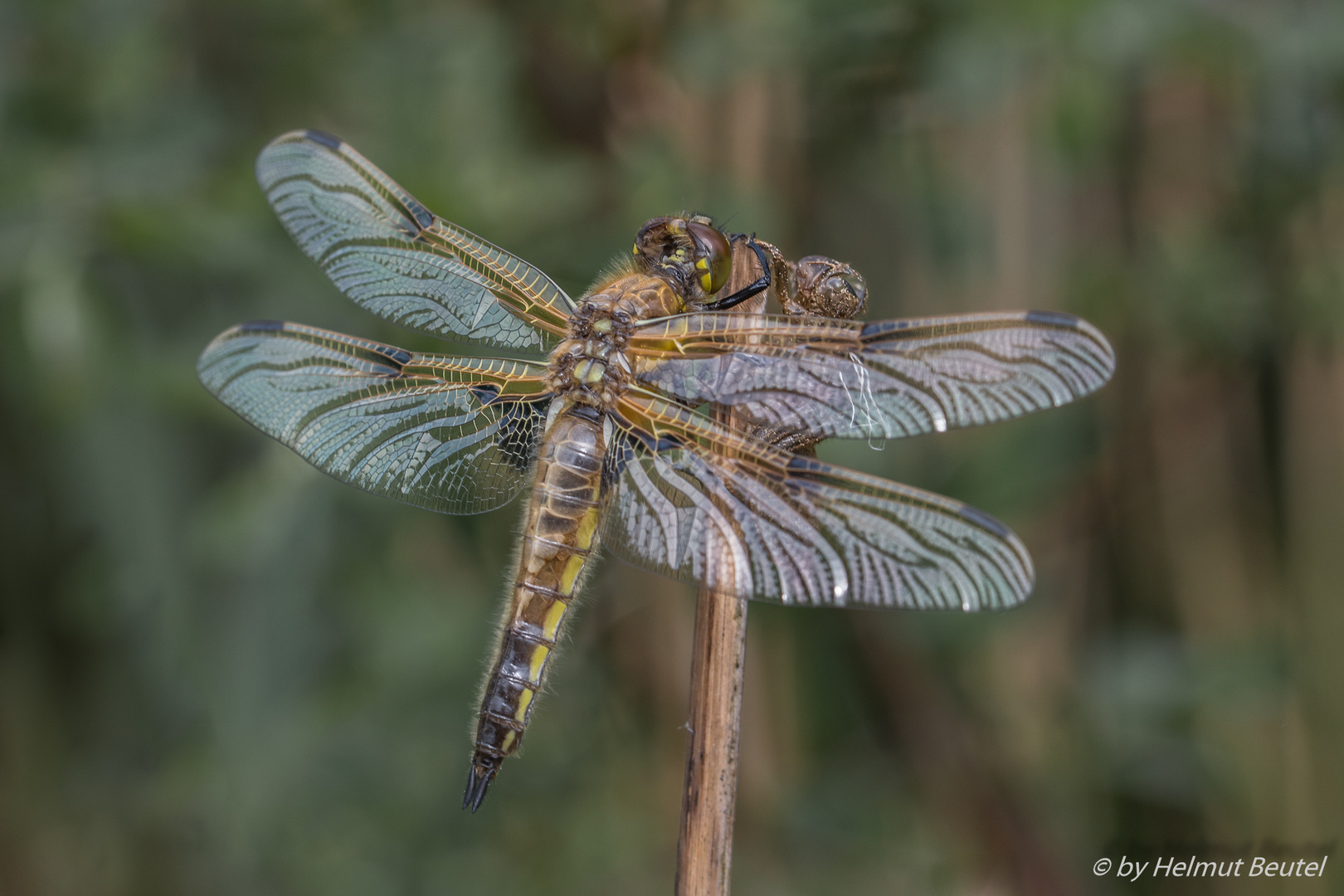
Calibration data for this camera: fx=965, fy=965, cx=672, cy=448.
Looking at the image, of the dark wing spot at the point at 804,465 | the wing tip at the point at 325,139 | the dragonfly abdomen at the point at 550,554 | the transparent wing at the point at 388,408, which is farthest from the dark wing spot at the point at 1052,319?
the wing tip at the point at 325,139

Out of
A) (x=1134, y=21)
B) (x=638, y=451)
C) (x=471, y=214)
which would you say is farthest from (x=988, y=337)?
(x=471, y=214)

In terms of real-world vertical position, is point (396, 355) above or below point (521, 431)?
above

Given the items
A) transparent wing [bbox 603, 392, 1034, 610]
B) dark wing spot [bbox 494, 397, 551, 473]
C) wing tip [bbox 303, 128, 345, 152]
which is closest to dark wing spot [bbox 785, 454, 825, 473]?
transparent wing [bbox 603, 392, 1034, 610]

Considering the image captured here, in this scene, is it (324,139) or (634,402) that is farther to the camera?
(324,139)

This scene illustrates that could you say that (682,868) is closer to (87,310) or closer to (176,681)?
(87,310)

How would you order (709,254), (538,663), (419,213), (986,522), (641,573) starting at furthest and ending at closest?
1. (641,573)
2. (419,213)
3. (709,254)
4. (538,663)
5. (986,522)

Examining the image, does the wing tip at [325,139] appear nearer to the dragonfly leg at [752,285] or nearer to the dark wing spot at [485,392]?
the dark wing spot at [485,392]

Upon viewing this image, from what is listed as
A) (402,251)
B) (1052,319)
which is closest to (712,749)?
(1052,319)

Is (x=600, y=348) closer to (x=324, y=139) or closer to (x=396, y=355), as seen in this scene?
(x=396, y=355)
